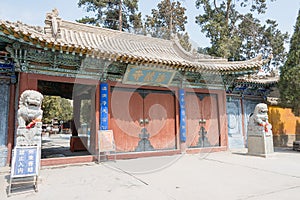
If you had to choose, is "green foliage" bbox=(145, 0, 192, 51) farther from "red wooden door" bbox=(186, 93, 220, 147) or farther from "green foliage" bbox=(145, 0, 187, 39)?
"red wooden door" bbox=(186, 93, 220, 147)

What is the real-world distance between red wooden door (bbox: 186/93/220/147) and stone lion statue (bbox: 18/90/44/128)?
17.1ft

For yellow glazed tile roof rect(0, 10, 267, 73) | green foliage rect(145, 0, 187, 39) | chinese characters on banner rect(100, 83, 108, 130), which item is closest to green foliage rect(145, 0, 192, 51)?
green foliage rect(145, 0, 187, 39)

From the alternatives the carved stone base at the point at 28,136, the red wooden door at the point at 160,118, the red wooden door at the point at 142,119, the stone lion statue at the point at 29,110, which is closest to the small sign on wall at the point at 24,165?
the carved stone base at the point at 28,136

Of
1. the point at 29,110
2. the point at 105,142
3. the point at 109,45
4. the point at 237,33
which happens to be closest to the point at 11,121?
the point at 29,110

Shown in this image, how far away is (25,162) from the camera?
154 inches

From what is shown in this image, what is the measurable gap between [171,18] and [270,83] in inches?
506

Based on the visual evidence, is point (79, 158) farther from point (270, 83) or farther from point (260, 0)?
point (260, 0)

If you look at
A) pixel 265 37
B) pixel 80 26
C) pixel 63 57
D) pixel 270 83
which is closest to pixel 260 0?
pixel 265 37

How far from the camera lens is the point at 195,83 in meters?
8.20

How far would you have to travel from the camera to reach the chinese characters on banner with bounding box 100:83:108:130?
6.41m

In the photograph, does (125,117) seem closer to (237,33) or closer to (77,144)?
(77,144)

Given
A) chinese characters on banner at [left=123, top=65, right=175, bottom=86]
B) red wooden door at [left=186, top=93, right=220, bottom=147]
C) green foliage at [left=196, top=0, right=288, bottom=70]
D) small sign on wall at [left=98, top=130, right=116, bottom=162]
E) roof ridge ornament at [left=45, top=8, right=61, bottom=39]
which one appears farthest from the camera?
green foliage at [left=196, top=0, right=288, bottom=70]

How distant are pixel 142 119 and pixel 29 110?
12.1 ft

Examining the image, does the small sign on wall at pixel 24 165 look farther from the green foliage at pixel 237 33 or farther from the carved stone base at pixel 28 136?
the green foliage at pixel 237 33
